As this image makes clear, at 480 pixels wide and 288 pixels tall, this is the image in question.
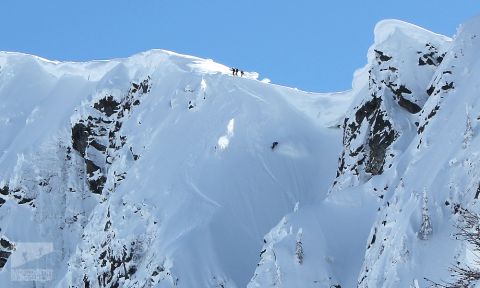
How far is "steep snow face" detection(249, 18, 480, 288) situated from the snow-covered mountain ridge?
82 mm

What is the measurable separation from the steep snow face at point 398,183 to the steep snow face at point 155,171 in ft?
28.2

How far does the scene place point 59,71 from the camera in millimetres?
91125

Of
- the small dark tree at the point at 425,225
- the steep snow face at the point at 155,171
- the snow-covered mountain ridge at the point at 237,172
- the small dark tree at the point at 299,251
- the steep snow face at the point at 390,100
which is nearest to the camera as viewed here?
the small dark tree at the point at 425,225

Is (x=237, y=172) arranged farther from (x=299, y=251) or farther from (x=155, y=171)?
(x=299, y=251)

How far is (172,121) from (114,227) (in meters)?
11.2

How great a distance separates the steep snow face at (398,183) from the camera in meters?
26.9

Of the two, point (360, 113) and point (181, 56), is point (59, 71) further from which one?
point (360, 113)

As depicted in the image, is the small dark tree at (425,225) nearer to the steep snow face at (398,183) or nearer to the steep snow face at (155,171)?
the steep snow face at (398,183)

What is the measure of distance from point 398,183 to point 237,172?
79.2 feet

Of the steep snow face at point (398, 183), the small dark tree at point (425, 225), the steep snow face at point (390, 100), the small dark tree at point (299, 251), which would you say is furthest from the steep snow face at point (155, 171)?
the small dark tree at point (425, 225)

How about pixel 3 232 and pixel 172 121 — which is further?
pixel 3 232

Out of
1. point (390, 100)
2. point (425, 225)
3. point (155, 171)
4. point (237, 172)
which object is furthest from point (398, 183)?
point (155, 171)

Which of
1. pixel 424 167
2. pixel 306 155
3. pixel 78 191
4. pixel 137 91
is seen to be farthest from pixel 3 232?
pixel 424 167

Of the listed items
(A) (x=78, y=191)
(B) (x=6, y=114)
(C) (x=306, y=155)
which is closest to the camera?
(C) (x=306, y=155)
